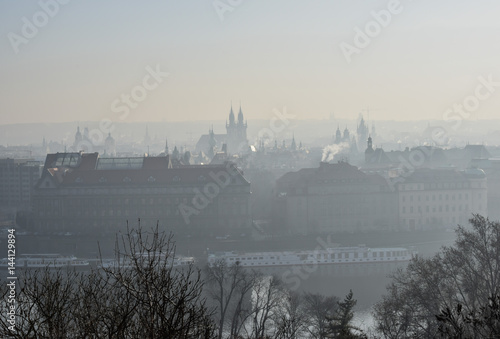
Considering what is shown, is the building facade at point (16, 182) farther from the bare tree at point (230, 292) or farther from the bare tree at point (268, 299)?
the bare tree at point (230, 292)

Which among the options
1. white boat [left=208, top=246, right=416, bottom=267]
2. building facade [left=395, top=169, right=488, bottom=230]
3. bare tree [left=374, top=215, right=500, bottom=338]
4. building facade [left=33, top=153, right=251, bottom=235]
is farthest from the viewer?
building facade [left=395, top=169, right=488, bottom=230]

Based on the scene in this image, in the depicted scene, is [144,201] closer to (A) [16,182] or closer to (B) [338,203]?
(B) [338,203]

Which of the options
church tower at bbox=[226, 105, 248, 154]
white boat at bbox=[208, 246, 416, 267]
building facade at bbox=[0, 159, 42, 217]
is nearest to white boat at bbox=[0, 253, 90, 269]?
white boat at bbox=[208, 246, 416, 267]

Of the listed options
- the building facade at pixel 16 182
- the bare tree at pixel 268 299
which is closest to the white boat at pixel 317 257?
the bare tree at pixel 268 299

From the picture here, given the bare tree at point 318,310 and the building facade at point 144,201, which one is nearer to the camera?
the bare tree at point 318,310

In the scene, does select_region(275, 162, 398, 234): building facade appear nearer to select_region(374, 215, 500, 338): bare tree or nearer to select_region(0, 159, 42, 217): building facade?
select_region(0, 159, 42, 217): building facade

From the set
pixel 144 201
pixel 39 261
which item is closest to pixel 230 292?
pixel 39 261
